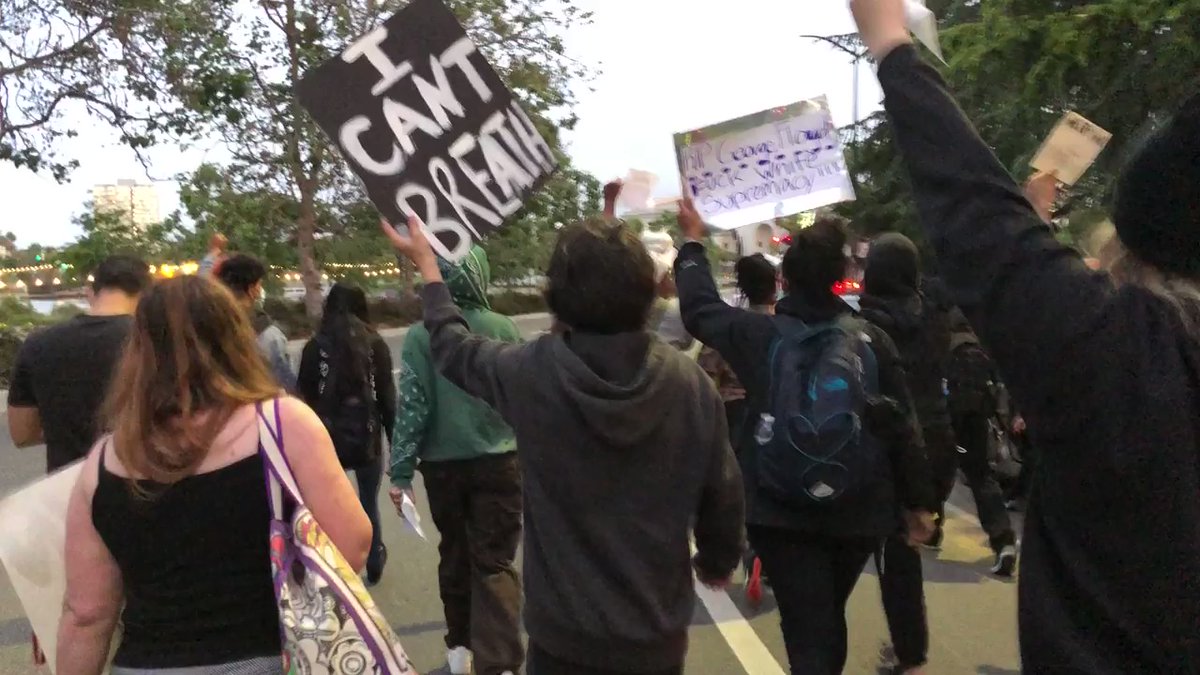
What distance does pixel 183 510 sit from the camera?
199 cm

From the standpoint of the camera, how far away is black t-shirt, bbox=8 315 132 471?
3453 mm

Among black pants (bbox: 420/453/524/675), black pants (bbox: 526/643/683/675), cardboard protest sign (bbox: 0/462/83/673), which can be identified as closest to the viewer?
cardboard protest sign (bbox: 0/462/83/673)

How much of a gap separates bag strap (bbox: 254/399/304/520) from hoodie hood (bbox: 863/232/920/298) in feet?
10.0

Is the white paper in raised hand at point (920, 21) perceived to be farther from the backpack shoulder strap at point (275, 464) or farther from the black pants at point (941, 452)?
the black pants at point (941, 452)

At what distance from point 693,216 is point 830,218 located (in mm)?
464

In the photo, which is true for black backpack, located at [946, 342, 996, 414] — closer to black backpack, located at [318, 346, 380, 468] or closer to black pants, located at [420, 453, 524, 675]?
black pants, located at [420, 453, 524, 675]

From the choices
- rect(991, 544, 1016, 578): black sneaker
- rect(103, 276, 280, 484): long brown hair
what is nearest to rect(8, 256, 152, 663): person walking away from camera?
rect(103, 276, 280, 484): long brown hair

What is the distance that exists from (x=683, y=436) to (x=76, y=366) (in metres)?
2.29

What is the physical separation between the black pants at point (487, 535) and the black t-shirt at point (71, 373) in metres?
1.29

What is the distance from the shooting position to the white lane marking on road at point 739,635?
447 cm

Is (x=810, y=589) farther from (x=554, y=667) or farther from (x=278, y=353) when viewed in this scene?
(x=278, y=353)

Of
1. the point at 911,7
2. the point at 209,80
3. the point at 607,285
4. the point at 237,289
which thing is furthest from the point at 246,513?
the point at 209,80

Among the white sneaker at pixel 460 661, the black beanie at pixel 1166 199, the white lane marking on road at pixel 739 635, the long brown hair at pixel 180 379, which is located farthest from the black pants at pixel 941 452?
the black beanie at pixel 1166 199

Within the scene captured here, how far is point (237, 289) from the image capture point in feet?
15.6
